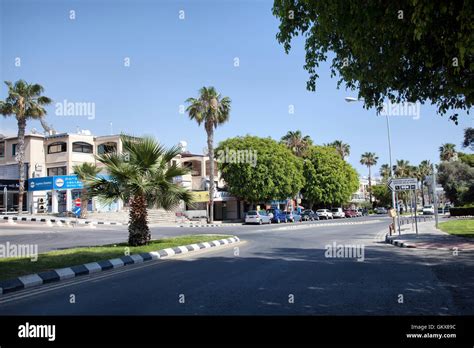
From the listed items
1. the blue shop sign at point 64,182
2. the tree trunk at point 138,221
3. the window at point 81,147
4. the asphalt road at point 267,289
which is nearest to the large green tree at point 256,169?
the window at point 81,147

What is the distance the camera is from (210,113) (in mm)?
43531

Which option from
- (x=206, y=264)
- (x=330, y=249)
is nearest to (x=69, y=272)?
(x=206, y=264)

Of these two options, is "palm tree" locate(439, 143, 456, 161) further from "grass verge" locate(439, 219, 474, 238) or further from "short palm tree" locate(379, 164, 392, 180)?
"grass verge" locate(439, 219, 474, 238)

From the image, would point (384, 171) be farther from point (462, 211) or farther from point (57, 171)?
point (57, 171)

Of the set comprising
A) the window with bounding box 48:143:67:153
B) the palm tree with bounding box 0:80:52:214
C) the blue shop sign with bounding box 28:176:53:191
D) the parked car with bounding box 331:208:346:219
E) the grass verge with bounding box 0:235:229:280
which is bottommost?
the parked car with bounding box 331:208:346:219

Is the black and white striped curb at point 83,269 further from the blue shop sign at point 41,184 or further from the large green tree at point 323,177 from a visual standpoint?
the large green tree at point 323,177

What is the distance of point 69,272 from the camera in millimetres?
10508

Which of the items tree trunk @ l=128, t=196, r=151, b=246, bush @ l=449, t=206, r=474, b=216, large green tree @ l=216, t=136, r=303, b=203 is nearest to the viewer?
tree trunk @ l=128, t=196, r=151, b=246

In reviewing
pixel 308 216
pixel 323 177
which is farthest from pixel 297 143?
pixel 308 216

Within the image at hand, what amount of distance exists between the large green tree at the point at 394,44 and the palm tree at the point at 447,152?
7849 centimetres

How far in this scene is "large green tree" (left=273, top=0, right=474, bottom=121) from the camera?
21.9 ft

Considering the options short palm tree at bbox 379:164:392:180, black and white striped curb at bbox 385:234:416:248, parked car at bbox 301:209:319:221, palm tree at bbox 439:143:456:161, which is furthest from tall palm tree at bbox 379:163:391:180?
black and white striped curb at bbox 385:234:416:248
